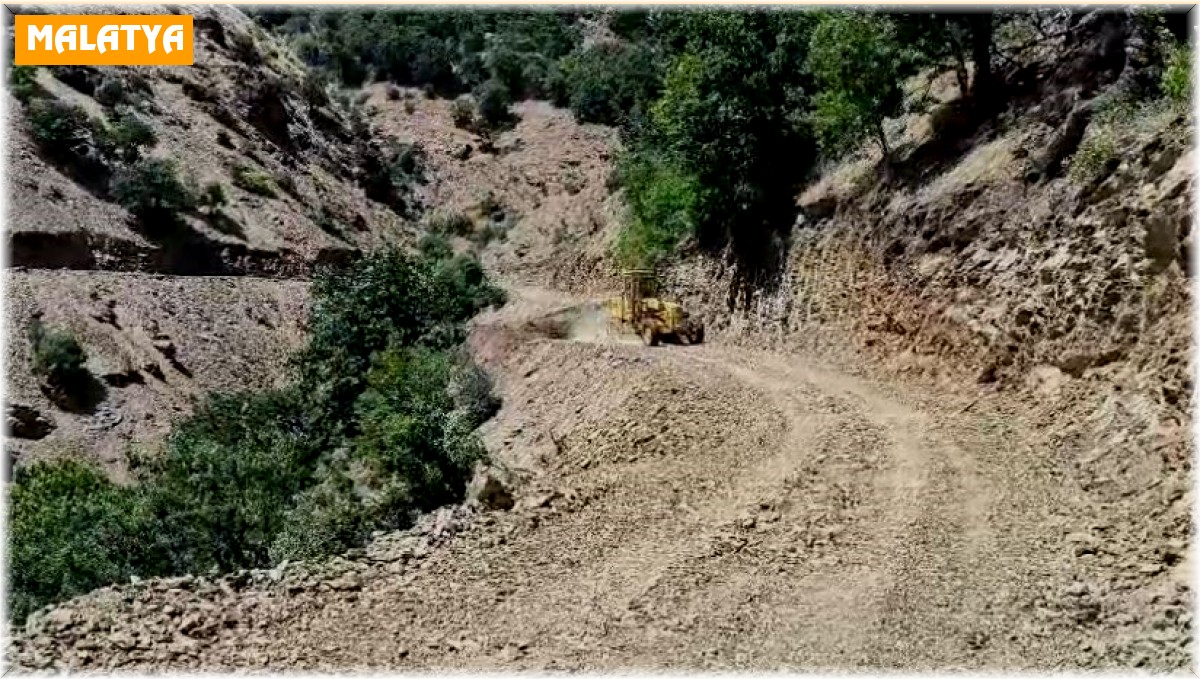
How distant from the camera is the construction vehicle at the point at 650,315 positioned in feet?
71.0

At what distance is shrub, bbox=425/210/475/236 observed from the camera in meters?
39.5

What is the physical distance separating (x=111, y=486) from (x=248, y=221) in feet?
49.0

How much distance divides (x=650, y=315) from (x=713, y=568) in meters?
11.2

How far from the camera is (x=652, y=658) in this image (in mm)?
9297

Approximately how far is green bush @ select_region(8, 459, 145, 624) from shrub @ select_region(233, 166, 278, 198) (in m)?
18.1

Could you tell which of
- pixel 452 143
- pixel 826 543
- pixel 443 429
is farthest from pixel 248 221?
pixel 826 543

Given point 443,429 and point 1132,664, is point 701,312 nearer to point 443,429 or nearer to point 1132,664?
point 443,429

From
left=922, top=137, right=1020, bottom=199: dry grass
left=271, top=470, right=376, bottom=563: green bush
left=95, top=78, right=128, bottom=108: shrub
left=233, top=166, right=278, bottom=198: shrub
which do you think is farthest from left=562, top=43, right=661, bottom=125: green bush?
left=271, top=470, right=376, bottom=563: green bush

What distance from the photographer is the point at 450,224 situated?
3975 centimetres

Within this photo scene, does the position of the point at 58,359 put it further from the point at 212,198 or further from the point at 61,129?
the point at 212,198

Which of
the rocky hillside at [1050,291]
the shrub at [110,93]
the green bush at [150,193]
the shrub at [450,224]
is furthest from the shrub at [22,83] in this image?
the rocky hillside at [1050,291]

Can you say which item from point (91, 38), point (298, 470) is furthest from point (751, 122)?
point (91, 38)

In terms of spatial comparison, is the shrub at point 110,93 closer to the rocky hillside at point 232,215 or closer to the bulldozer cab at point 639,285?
the rocky hillside at point 232,215

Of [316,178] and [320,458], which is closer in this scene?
[320,458]
